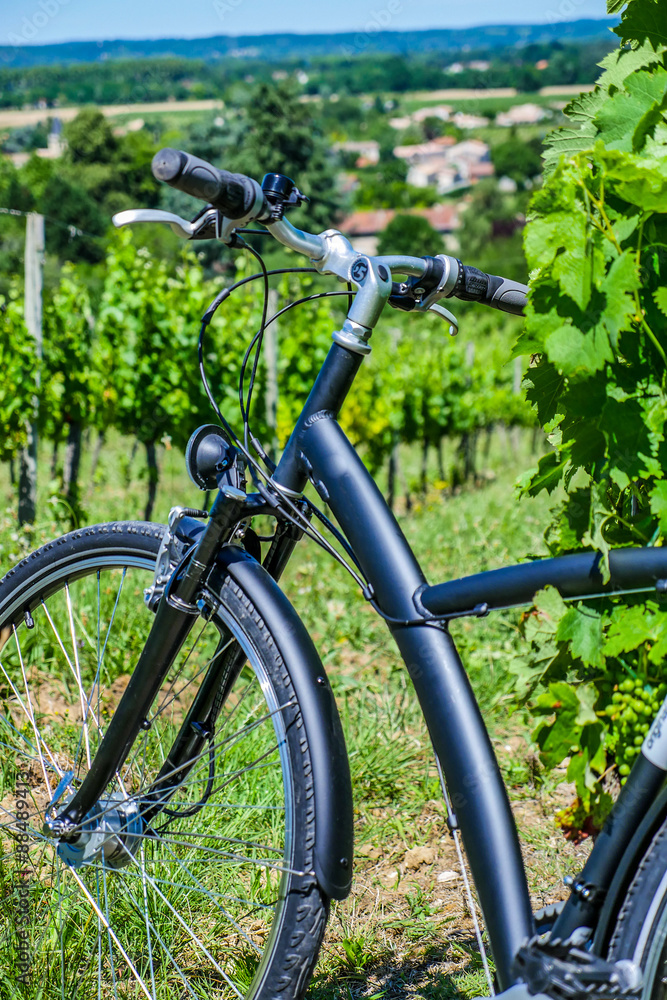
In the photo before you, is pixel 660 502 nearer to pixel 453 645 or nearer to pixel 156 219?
→ pixel 453 645

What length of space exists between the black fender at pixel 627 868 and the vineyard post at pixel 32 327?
183 inches

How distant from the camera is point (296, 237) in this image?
4.15 feet

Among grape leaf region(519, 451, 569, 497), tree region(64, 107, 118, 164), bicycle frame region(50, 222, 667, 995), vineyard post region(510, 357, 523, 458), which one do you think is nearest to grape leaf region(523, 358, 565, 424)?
grape leaf region(519, 451, 569, 497)

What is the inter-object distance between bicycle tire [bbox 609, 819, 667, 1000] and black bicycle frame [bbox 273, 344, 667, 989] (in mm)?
33

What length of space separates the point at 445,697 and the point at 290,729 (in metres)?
0.23

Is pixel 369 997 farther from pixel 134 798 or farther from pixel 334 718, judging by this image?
pixel 334 718

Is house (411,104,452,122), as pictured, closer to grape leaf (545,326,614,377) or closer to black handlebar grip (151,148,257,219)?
black handlebar grip (151,148,257,219)

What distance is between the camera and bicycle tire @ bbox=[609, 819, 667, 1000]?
3.38 ft

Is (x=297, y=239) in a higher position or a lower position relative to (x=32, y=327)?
lower

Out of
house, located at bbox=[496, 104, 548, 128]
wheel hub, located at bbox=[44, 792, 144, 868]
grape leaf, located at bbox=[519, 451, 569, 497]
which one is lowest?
wheel hub, located at bbox=[44, 792, 144, 868]

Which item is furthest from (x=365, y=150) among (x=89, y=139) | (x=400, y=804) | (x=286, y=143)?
(x=400, y=804)

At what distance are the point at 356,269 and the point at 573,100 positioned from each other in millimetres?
495

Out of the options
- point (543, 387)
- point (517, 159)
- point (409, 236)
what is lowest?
point (543, 387)

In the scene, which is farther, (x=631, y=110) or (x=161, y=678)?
(x=161, y=678)
